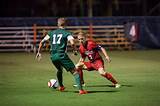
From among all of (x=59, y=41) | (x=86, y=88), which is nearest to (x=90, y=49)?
(x=86, y=88)

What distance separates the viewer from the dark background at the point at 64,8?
50666 millimetres

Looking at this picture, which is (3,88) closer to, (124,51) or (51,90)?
(51,90)

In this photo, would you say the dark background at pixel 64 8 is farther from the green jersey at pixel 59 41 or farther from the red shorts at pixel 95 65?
the green jersey at pixel 59 41

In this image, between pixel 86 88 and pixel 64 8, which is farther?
pixel 64 8

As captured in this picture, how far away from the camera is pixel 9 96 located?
480 inches

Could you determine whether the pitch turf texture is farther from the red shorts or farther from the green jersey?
the green jersey

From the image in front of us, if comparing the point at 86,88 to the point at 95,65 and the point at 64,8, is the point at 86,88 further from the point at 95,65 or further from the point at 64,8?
the point at 64,8

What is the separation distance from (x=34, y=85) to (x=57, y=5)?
1492 inches

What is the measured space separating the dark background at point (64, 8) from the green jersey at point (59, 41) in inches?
1421

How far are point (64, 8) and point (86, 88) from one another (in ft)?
124

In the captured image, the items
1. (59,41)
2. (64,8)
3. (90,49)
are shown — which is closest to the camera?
(59,41)

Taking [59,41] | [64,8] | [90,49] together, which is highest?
[64,8]

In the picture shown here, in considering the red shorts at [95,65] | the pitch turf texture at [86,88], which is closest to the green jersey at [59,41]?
the pitch turf texture at [86,88]

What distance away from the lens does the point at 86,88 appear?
13797mm
